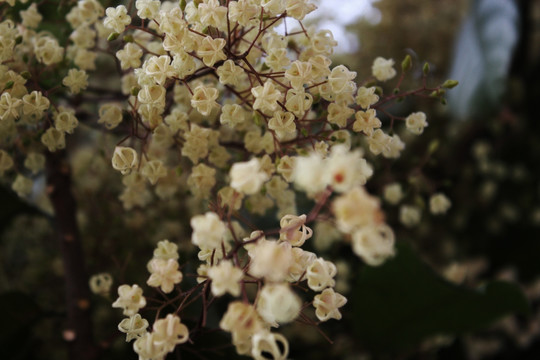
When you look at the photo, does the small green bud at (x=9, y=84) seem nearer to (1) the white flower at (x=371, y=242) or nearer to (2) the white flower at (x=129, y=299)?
(2) the white flower at (x=129, y=299)

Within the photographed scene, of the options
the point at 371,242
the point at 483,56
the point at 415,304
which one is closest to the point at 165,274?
the point at 371,242

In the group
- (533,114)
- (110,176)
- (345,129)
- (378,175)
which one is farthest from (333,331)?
(533,114)

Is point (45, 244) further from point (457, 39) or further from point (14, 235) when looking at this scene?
point (457, 39)

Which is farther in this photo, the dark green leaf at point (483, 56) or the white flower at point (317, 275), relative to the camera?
the dark green leaf at point (483, 56)

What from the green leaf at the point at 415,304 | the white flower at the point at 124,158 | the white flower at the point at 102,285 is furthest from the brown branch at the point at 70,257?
the green leaf at the point at 415,304

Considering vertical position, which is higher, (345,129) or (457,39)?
(457,39)

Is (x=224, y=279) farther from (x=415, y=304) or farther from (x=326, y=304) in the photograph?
(x=415, y=304)
